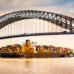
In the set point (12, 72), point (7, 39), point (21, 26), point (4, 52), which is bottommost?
point (12, 72)

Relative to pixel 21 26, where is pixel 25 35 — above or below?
below

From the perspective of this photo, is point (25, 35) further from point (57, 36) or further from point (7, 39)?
point (57, 36)

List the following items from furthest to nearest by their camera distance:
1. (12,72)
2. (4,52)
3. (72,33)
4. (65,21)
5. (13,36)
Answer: (13,36) → (65,21) → (72,33) → (4,52) → (12,72)

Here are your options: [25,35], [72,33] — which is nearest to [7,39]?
[25,35]

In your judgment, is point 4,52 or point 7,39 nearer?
point 4,52

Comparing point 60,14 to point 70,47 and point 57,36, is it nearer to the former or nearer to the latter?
point 57,36

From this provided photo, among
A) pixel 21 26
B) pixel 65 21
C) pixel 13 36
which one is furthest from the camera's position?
pixel 21 26
